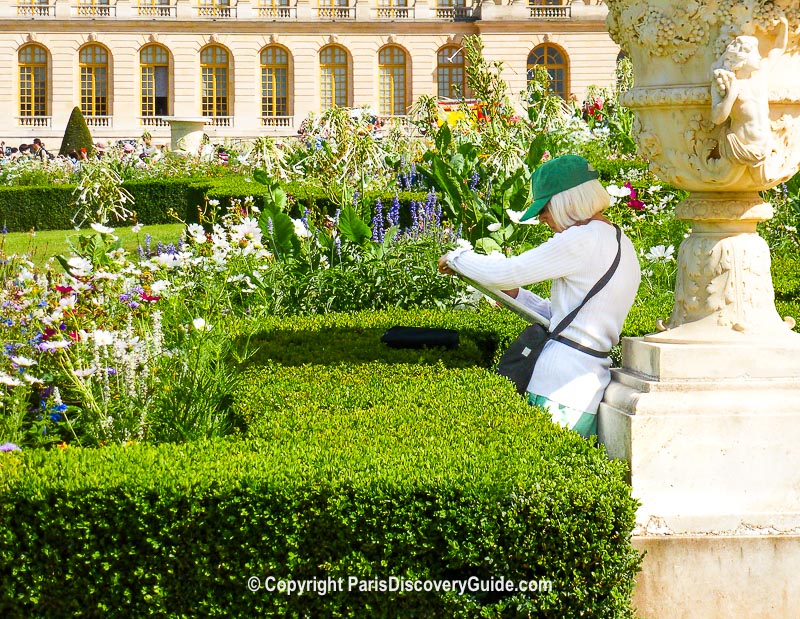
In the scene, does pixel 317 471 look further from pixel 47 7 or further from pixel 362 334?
pixel 47 7

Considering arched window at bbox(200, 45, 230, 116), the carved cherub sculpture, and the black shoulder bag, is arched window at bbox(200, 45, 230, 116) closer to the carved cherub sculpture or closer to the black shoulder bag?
the black shoulder bag

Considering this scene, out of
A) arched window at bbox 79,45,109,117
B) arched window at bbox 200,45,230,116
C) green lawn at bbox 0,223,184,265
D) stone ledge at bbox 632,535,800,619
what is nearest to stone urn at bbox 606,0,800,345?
stone ledge at bbox 632,535,800,619

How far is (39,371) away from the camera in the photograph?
484 centimetres

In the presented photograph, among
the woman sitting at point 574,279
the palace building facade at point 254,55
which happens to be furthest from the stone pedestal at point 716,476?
the palace building facade at point 254,55

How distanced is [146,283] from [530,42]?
3615 centimetres

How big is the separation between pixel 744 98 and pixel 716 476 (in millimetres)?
1086

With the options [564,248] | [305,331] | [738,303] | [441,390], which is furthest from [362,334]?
[738,303]

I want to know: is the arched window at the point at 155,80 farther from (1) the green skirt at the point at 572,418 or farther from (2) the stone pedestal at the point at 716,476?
(2) the stone pedestal at the point at 716,476

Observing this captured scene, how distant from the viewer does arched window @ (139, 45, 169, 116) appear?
131 feet

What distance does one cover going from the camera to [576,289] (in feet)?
12.5

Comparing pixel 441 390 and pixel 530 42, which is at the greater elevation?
pixel 530 42

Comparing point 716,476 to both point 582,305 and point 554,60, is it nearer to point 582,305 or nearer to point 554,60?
point 582,305

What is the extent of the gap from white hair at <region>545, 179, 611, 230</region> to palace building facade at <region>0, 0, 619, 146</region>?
118 ft

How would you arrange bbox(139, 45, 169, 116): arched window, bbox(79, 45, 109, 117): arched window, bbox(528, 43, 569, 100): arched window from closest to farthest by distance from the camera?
bbox(79, 45, 109, 117): arched window → bbox(139, 45, 169, 116): arched window → bbox(528, 43, 569, 100): arched window
